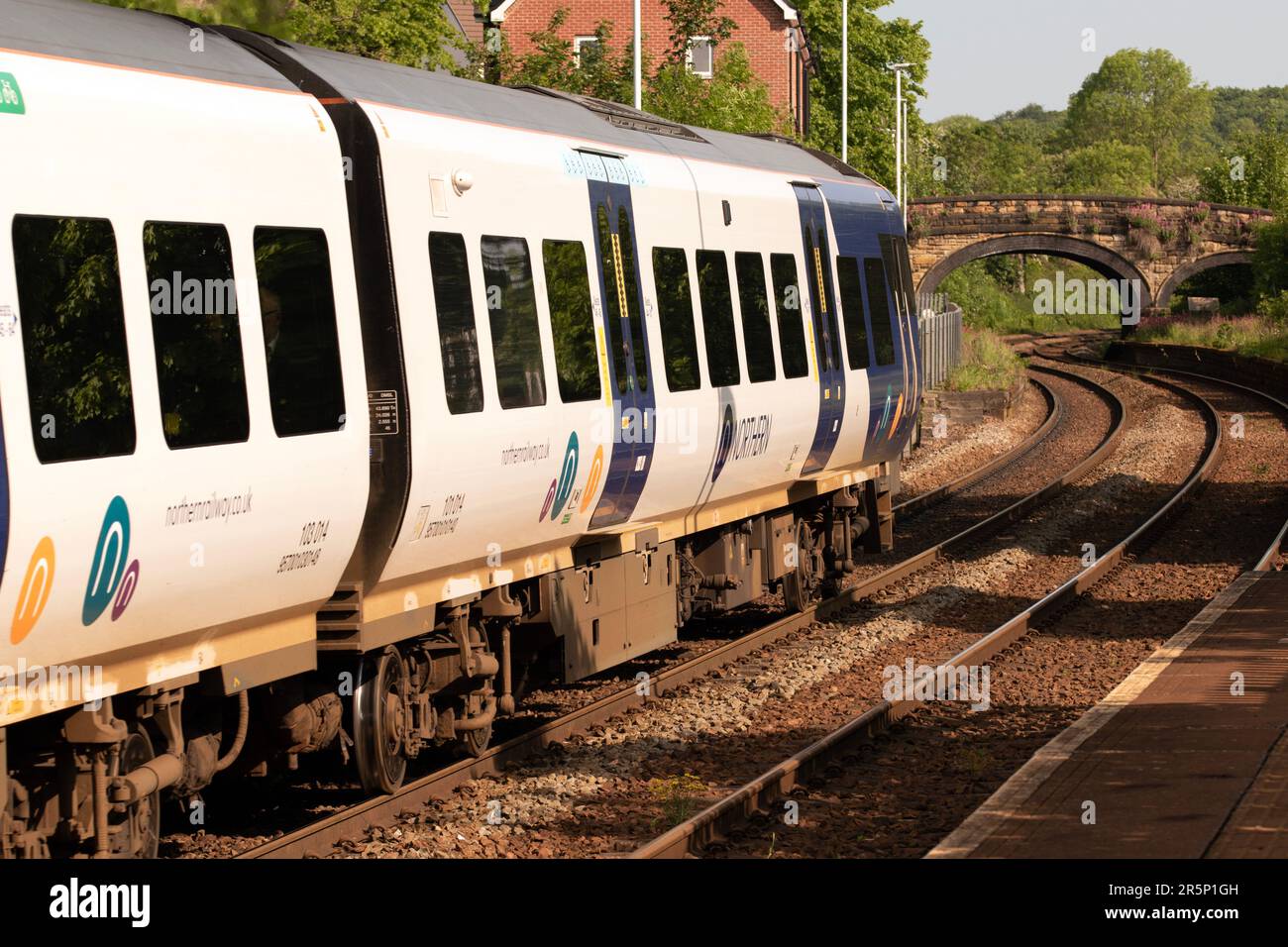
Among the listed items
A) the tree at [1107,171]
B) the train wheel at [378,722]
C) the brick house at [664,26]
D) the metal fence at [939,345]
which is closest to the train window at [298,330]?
the train wheel at [378,722]

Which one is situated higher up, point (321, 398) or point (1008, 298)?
point (321, 398)

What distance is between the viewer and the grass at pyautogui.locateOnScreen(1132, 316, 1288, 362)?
54312 millimetres

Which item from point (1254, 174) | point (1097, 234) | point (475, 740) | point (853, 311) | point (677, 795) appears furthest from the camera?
point (1254, 174)

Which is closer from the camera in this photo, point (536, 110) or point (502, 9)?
point (536, 110)

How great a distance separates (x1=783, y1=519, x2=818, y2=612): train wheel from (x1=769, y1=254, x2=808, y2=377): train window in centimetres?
221

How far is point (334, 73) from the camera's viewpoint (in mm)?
8391

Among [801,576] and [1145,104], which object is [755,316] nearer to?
[801,576]

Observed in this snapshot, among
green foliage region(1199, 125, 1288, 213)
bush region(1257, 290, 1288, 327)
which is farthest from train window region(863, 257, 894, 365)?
green foliage region(1199, 125, 1288, 213)

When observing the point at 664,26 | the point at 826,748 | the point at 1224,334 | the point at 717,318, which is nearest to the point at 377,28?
the point at 717,318

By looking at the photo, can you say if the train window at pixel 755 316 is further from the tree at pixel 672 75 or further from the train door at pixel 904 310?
the tree at pixel 672 75

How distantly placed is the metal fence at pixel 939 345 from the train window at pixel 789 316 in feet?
79.5

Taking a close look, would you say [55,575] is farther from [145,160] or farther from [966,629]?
[966,629]

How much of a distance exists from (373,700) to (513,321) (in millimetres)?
2093

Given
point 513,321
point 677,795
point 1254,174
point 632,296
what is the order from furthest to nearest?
point 1254,174 < point 632,296 < point 677,795 < point 513,321
